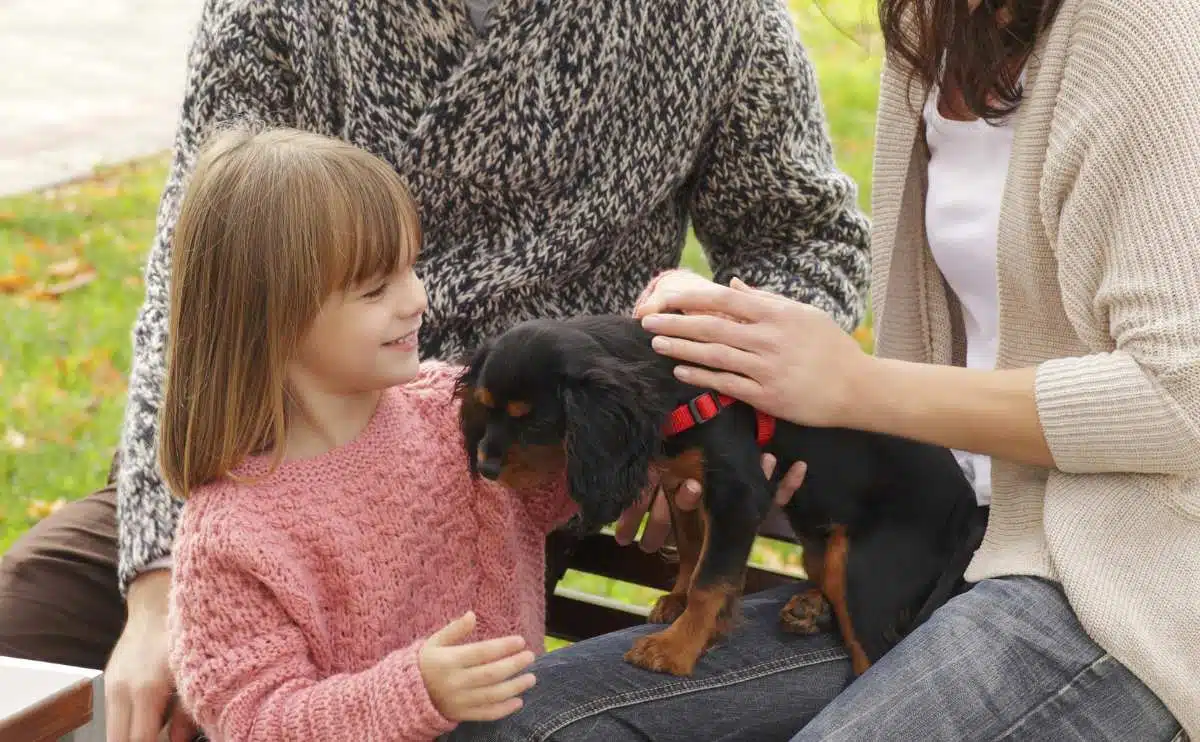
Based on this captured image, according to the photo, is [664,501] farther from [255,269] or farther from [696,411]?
[255,269]

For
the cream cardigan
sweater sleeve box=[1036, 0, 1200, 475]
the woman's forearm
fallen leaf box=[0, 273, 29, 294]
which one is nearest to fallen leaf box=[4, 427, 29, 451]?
fallen leaf box=[0, 273, 29, 294]

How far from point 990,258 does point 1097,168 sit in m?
0.38

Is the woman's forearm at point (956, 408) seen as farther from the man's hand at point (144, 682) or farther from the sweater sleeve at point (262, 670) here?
the man's hand at point (144, 682)

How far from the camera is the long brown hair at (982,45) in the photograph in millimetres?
2117

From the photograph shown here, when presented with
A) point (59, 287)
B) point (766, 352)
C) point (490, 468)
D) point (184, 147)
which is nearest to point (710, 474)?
point (766, 352)

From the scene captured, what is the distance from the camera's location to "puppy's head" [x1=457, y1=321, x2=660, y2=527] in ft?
6.19

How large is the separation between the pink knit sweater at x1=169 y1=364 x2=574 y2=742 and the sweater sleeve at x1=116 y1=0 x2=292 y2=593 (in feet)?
1.12

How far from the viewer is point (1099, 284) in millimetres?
1971

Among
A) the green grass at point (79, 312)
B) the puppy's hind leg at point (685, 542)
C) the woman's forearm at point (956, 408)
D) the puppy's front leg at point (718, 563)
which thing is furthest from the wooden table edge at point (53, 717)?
the green grass at point (79, 312)

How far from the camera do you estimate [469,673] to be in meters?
1.79

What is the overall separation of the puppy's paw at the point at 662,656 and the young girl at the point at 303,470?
216 mm

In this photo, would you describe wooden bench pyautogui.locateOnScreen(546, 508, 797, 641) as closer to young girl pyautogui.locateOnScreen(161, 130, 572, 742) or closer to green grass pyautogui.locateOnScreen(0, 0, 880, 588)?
young girl pyautogui.locateOnScreen(161, 130, 572, 742)

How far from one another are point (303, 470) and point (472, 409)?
0.80ft

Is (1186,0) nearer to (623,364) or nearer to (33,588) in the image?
(623,364)
